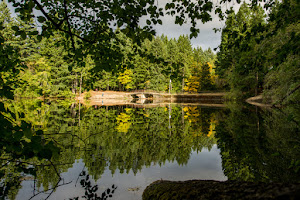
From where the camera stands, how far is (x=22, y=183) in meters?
4.62

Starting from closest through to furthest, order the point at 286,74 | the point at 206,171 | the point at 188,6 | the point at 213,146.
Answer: the point at 188,6
the point at 206,171
the point at 213,146
the point at 286,74

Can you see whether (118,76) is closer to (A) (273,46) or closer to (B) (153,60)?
(B) (153,60)

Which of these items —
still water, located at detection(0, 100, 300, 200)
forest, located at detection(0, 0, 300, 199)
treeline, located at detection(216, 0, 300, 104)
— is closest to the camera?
forest, located at detection(0, 0, 300, 199)

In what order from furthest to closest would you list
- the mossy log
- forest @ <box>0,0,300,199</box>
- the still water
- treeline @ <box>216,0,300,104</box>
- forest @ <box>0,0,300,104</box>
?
the still water < treeline @ <box>216,0,300,104</box> < forest @ <box>0,0,300,104</box> < forest @ <box>0,0,300,199</box> < the mossy log

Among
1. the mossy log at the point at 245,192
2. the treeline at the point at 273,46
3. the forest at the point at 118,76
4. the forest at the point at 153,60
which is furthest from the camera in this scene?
the treeline at the point at 273,46

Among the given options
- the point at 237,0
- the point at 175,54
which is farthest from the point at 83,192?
the point at 175,54

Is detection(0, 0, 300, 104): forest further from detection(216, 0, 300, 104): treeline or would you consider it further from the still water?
the still water

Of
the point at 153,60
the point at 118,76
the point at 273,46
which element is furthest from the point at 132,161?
the point at 273,46

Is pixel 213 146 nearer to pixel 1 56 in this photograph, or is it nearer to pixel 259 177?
pixel 259 177

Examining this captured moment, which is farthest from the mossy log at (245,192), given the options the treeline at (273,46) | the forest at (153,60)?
the treeline at (273,46)

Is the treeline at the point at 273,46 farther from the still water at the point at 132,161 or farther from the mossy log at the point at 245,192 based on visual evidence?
the mossy log at the point at 245,192

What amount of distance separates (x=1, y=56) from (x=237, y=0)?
16.1 ft

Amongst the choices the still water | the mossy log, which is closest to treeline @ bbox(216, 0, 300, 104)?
the still water

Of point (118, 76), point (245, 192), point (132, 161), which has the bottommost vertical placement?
point (132, 161)
